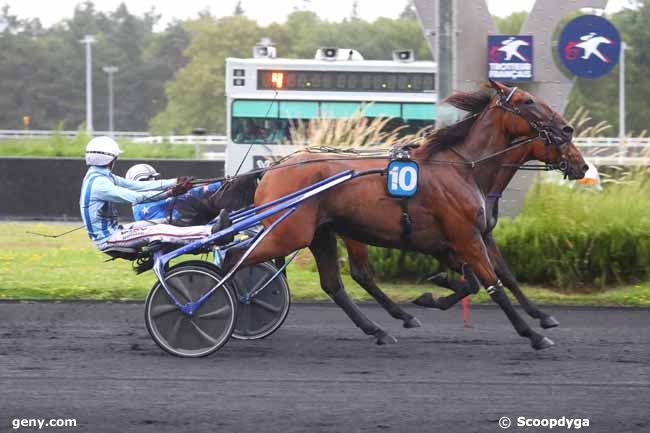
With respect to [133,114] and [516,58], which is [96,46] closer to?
[133,114]

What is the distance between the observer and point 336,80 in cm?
1808

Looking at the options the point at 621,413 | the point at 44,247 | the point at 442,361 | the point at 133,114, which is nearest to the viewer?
the point at 621,413

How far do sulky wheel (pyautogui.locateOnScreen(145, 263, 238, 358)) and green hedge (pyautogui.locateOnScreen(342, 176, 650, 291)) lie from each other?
3605mm

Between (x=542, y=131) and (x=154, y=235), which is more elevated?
(x=542, y=131)

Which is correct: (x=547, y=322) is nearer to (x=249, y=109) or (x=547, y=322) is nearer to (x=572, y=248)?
(x=572, y=248)

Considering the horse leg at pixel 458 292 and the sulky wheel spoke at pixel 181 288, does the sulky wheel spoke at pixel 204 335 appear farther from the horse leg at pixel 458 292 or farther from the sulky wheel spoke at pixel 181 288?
the horse leg at pixel 458 292

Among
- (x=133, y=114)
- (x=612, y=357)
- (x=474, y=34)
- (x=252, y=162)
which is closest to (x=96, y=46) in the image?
(x=133, y=114)

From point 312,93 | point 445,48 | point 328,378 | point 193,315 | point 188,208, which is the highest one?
point 445,48

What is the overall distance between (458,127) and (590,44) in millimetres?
3473

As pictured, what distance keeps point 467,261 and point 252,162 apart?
10598mm

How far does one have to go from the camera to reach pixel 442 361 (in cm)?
698

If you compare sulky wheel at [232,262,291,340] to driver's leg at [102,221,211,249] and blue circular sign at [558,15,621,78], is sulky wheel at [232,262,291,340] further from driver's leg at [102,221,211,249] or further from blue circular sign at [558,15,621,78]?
blue circular sign at [558,15,621,78]

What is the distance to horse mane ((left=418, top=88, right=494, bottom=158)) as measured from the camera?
7508 mm

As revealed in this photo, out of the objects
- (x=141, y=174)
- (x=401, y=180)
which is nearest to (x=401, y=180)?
(x=401, y=180)
